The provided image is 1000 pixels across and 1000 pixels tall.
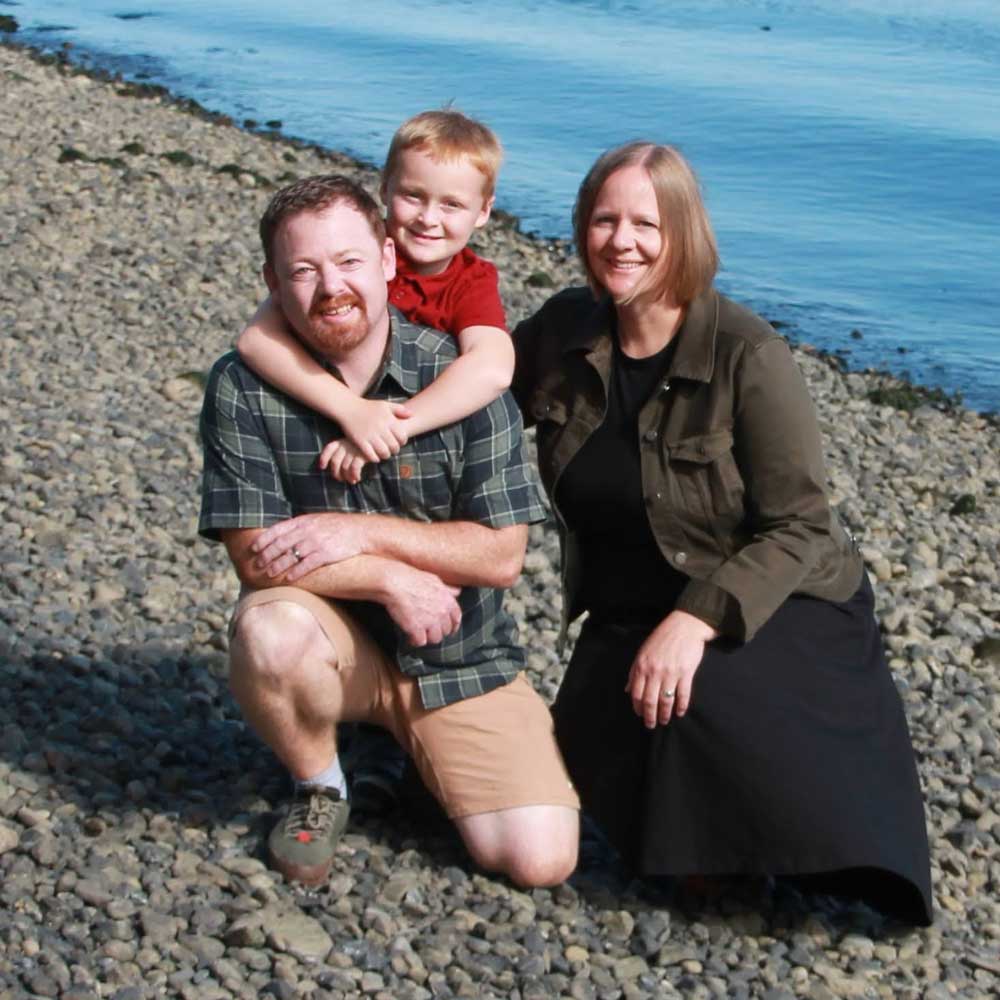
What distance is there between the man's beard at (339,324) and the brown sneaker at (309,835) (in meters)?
1.16

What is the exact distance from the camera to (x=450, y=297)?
4.70 meters

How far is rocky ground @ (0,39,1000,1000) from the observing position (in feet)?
13.8

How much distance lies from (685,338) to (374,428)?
0.81 meters

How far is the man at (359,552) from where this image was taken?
432 centimetres

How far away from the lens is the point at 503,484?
176 inches

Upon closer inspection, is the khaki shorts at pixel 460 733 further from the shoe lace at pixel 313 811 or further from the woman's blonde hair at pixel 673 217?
the woman's blonde hair at pixel 673 217

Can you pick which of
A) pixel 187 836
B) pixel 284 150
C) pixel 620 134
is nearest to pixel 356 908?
pixel 187 836

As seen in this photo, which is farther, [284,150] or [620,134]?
[620,134]

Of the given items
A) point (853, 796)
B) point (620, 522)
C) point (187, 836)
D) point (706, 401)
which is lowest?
point (187, 836)

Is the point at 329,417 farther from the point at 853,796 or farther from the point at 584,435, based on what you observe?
the point at 853,796

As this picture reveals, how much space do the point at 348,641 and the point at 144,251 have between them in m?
7.43

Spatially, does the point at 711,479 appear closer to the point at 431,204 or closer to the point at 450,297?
the point at 450,297

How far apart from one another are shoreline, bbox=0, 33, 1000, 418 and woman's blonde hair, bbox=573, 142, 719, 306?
6.87 meters

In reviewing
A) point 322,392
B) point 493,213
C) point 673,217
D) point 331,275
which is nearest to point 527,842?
point 322,392
